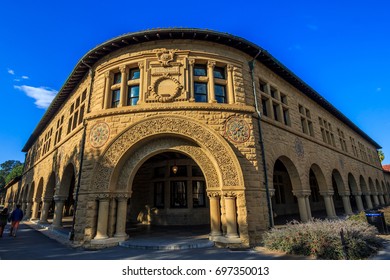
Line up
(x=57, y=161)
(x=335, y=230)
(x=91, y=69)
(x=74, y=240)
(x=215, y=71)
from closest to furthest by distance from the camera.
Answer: (x=335, y=230), (x=74, y=240), (x=215, y=71), (x=91, y=69), (x=57, y=161)

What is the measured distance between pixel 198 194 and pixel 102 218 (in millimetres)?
6212

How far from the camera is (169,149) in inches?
356

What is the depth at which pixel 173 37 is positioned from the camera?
9.89 metres

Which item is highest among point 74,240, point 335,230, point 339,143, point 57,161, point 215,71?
point 215,71

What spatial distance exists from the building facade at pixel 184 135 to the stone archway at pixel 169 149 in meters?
0.04

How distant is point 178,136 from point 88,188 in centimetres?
438

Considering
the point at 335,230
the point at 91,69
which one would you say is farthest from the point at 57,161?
the point at 335,230

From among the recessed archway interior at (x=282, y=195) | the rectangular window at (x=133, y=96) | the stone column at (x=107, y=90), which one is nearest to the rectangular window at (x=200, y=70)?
the rectangular window at (x=133, y=96)

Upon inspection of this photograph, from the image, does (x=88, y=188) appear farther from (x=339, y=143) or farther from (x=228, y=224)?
(x=339, y=143)

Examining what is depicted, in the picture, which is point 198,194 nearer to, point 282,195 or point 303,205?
point 303,205

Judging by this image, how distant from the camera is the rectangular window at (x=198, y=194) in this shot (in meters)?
13.0

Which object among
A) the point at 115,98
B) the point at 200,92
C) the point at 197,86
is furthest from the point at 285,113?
the point at 115,98

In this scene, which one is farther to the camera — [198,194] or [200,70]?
[198,194]

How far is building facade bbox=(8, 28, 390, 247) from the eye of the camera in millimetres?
8406
